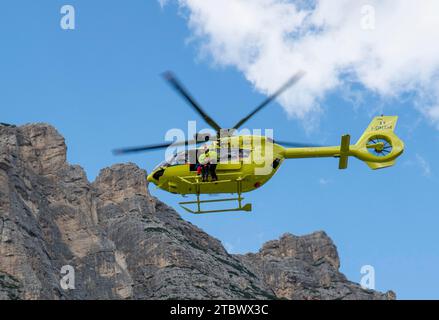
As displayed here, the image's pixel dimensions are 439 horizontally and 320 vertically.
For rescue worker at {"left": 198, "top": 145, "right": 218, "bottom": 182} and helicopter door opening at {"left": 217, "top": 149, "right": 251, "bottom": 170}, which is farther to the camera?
helicopter door opening at {"left": 217, "top": 149, "right": 251, "bottom": 170}

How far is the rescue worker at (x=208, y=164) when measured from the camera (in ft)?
134

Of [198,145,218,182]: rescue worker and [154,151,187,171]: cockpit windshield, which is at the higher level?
[154,151,187,171]: cockpit windshield

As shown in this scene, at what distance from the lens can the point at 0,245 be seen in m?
169

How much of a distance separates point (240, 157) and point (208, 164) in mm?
1759

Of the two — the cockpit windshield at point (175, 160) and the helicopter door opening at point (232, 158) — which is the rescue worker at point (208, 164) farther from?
the cockpit windshield at point (175, 160)

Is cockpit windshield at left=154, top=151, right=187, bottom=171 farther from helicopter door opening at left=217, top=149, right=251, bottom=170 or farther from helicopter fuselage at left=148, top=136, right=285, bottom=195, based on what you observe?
helicopter door opening at left=217, top=149, right=251, bottom=170

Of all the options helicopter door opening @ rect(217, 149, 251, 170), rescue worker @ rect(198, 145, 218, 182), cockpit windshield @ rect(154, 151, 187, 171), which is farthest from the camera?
cockpit windshield @ rect(154, 151, 187, 171)

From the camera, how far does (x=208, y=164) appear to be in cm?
4084

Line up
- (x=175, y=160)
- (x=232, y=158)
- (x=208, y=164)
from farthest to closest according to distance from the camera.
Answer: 1. (x=175, y=160)
2. (x=232, y=158)
3. (x=208, y=164)

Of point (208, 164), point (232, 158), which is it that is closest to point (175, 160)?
point (208, 164)

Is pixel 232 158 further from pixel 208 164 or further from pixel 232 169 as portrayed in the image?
pixel 208 164

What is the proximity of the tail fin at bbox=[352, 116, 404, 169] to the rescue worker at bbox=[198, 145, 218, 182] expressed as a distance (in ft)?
26.7

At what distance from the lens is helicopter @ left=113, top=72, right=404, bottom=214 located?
134ft

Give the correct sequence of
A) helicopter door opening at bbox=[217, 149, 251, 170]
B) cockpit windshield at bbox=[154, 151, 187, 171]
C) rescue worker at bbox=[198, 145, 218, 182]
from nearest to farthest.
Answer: rescue worker at bbox=[198, 145, 218, 182] < helicopter door opening at bbox=[217, 149, 251, 170] < cockpit windshield at bbox=[154, 151, 187, 171]
